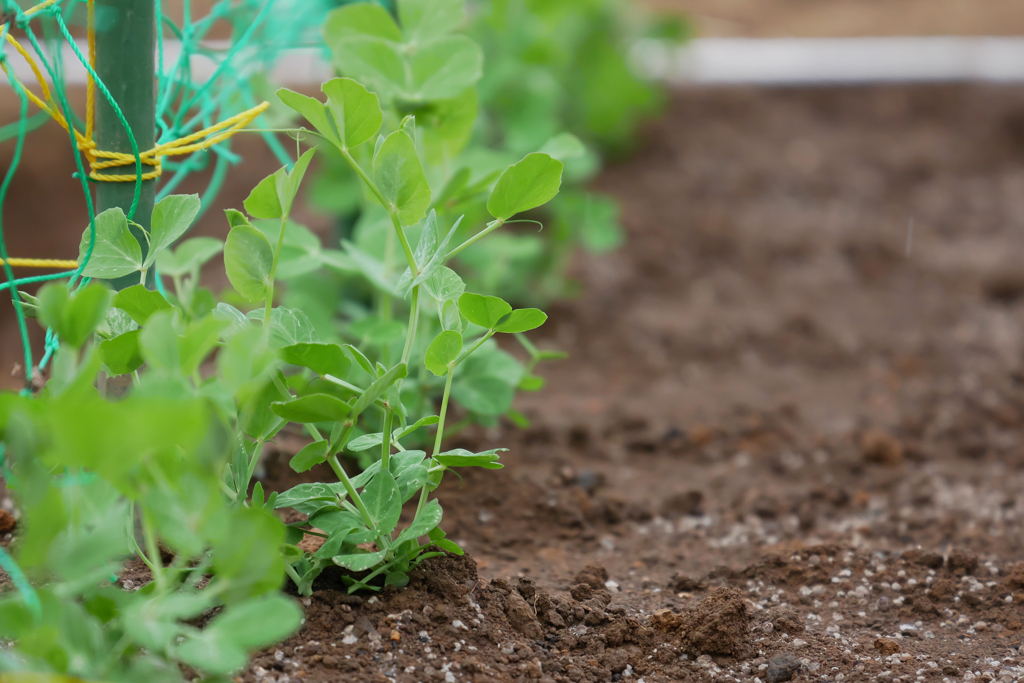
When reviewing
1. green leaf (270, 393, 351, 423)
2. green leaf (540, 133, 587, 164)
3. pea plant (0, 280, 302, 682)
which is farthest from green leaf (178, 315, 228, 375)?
green leaf (540, 133, 587, 164)

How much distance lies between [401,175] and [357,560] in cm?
37

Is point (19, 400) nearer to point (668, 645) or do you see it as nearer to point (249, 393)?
point (249, 393)

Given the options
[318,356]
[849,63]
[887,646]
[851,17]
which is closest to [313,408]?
[318,356]

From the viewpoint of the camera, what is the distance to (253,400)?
0.67 meters

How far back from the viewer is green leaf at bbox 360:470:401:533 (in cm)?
80

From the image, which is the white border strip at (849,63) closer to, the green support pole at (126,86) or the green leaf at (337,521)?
the green support pole at (126,86)

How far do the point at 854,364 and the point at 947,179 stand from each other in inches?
47.9

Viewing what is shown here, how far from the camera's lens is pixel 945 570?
1.08 meters

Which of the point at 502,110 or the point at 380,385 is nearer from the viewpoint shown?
the point at 380,385

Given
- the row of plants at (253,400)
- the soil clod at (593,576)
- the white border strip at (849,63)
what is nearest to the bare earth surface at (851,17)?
the white border strip at (849,63)

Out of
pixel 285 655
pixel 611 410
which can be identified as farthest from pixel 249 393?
pixel 611 410

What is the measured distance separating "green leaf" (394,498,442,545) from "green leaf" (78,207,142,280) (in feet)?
1.20

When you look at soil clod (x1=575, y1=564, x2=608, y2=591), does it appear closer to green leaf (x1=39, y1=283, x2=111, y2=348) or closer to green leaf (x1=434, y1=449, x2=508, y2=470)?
green leaf (x1=434, y1=449, x2=508, y2=470)

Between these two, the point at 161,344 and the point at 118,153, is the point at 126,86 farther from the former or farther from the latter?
the point at 161,344
